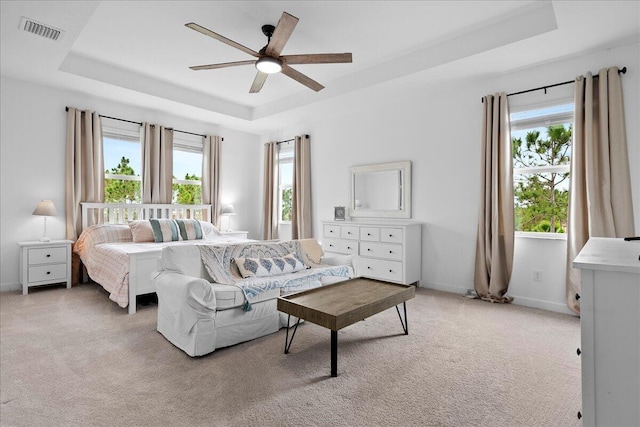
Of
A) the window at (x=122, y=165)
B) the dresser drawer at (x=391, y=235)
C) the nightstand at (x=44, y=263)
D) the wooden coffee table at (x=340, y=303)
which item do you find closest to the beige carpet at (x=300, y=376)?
the wooden coffee table at (x=340, y=303)

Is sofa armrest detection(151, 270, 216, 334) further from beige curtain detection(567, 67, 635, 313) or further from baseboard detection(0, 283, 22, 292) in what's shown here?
beige curtain detection(567, 67, 635, 313)

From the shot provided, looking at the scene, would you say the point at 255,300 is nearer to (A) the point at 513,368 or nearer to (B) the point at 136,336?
(B) the point at 136,336

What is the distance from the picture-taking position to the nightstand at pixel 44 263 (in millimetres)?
3926

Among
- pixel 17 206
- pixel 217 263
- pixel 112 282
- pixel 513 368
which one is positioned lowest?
pixel 513 368

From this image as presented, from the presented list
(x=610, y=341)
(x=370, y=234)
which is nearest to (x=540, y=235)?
(x=370, y=234)

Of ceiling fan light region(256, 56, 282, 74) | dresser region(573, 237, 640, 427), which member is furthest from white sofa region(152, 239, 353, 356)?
dresser region(573, 237, 640, 427)

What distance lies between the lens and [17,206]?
4191 mm

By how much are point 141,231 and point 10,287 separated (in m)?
1.68

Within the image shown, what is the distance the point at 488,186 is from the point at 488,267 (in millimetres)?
931

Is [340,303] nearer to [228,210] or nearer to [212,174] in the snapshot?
[228,210]

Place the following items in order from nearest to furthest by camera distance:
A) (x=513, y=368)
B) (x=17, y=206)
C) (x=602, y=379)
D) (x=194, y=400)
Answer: (x=602, y=379), (x=194, y=400), (x=513, y=368), (x=17, y=206)

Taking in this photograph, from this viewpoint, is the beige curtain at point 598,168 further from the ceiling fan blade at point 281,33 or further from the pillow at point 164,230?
the pillow at point 164,230

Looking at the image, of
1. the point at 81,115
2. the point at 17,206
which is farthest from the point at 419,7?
the point at 17,206

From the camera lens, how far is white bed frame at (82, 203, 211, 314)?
10.9 feet
